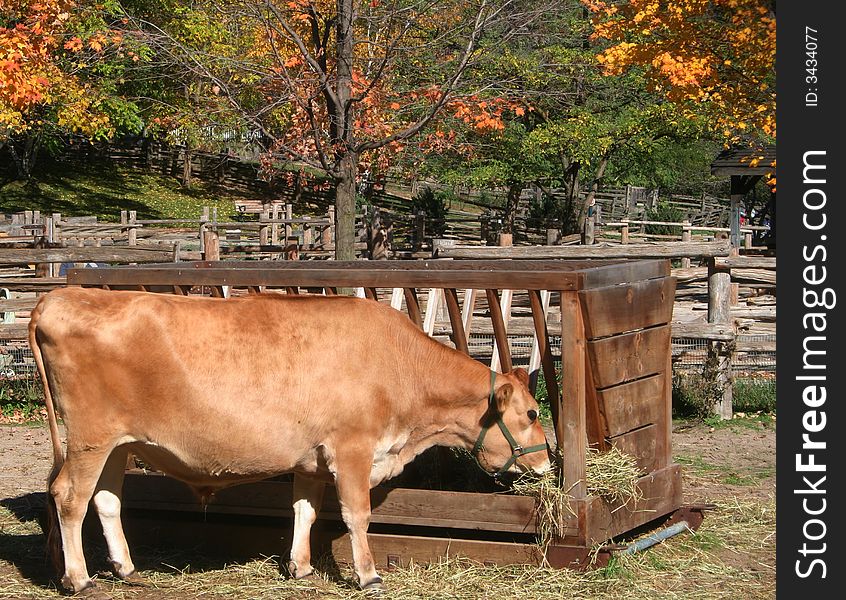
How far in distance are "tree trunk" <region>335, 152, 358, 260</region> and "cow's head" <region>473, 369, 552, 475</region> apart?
525 centimetres

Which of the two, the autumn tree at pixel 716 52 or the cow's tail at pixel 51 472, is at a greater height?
the autumn tree at pixel 716 52

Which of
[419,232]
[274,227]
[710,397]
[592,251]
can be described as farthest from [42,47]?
[419,232]

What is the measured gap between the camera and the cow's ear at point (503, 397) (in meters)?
5.95

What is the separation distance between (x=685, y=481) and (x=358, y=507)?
358 cm

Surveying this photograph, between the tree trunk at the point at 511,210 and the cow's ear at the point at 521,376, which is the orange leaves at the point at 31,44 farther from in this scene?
the tree trunk at the point at 511,210

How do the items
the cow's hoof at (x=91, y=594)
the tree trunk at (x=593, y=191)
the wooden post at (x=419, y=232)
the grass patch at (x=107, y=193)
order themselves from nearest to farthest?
the cow's hoof at (x=91, y=594), the wooden post at (x=419, y=232), the tree trunk at (x=593, y=191), the grass patch at (x=107, y=193)

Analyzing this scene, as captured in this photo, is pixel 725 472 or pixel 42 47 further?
pixel 42 47

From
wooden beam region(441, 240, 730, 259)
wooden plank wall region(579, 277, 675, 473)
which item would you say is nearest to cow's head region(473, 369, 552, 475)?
wooden plank wall region(579, 277, 675, 473)

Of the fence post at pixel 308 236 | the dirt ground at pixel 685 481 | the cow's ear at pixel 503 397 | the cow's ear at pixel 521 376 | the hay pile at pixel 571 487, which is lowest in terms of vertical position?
the dirt ground at pixel 685 481

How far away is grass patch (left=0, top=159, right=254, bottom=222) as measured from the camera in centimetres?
3700

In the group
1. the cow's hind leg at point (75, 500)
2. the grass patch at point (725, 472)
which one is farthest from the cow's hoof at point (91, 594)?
the grass patch at point (725, 472)

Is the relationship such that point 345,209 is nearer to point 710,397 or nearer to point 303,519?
point 710,397

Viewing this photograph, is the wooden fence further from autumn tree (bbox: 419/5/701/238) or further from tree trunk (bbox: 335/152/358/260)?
autumn tree (bbox: 419/5/701/238)

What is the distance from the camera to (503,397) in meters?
5.97
